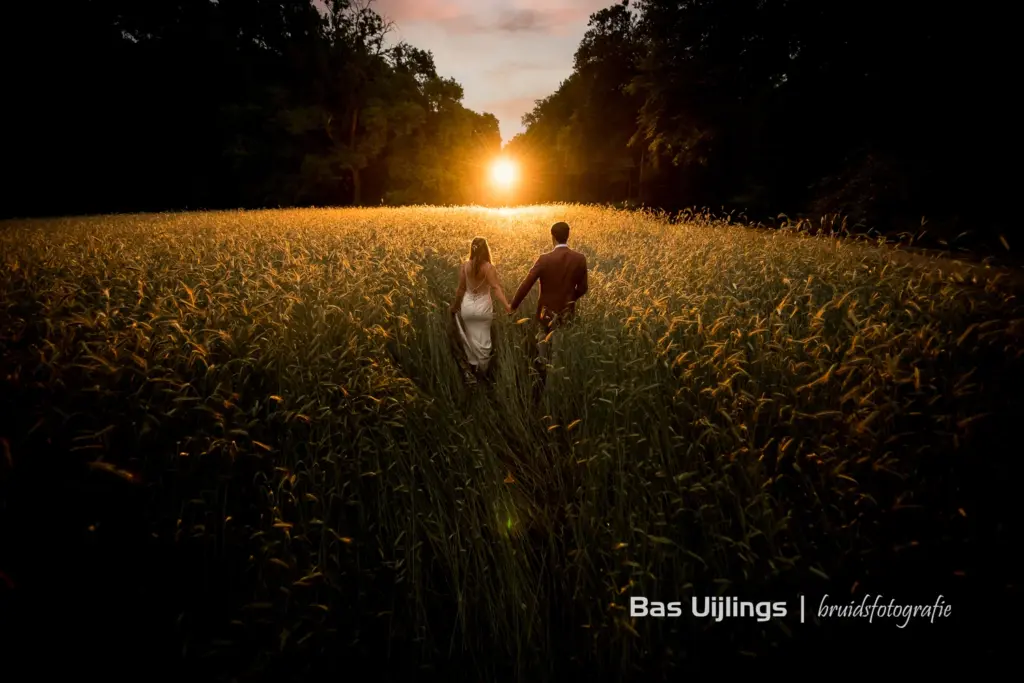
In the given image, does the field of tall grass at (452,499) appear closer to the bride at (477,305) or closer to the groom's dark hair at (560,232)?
the bride at (477,305)

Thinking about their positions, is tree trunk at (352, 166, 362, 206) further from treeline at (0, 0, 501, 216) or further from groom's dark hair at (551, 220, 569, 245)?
groom's dark hair at (551, 220, 569, 245)

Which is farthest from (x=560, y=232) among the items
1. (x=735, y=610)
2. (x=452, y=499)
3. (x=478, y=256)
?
(x=735, y=610)

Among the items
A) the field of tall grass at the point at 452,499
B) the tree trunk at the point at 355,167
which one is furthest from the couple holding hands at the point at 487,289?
the tree trunk at the point at 355,167

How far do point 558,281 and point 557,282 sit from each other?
0.06 ft

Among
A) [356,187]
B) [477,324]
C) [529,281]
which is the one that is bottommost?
[477,324]

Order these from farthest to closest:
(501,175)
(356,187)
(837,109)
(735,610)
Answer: (501,175), (356,187), (837,109), (735,610)

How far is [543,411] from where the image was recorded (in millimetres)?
4453

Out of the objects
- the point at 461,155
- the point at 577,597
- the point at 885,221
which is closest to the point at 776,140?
the point at 885,221

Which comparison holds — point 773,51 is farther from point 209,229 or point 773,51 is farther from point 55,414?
point 55,414

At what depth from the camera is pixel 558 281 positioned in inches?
213

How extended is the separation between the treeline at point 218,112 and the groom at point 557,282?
37.6 metres

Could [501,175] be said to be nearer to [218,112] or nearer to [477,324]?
[218,112]

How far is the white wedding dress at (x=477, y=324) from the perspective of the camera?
532cm

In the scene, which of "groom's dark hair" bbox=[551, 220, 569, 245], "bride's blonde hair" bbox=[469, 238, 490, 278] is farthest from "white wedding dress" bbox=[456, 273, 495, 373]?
"groom's dark hair" bbox=[551, 220, 569, 245]
